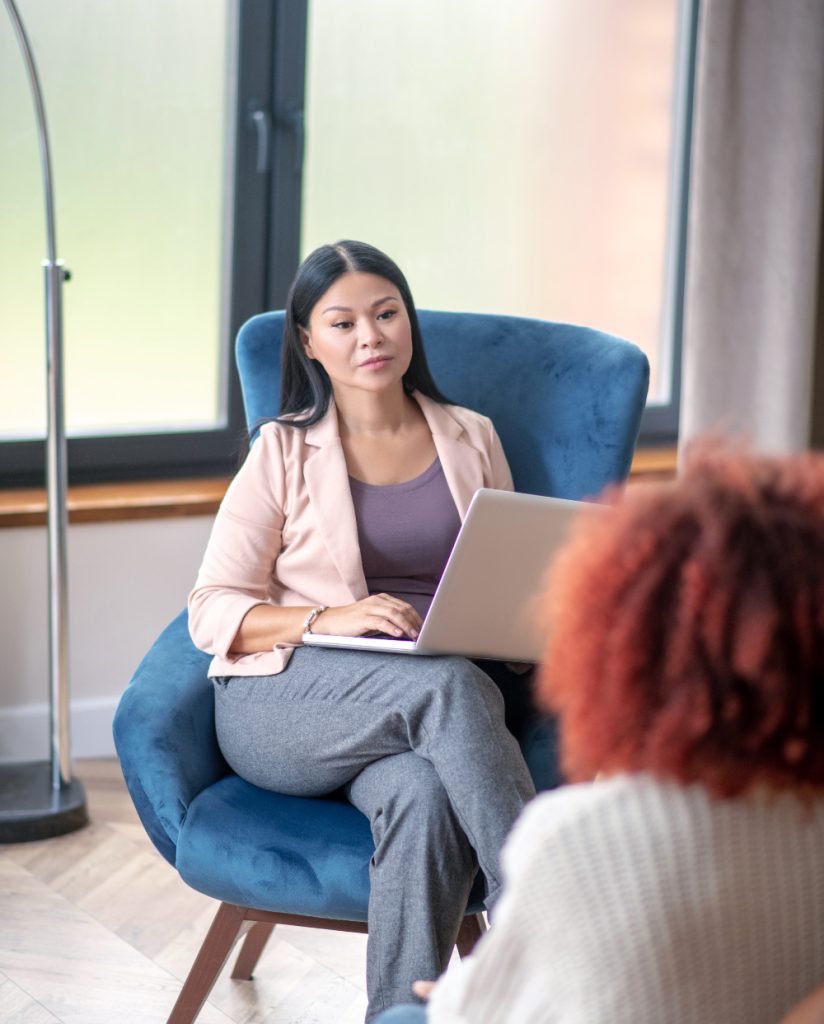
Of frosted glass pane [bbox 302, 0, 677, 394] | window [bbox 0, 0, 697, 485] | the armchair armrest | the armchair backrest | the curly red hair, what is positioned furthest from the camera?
frosted glass pane [bbox 302, 0, 677, 394]

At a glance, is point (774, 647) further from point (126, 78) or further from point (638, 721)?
point (126, 78)

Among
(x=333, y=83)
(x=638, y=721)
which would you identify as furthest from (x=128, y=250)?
(x=638, y=721)

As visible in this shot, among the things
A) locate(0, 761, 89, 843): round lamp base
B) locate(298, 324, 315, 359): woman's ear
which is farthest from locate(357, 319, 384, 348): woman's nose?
locate(0, 761, 89, 843): round lamp base

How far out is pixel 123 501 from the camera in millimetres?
2801

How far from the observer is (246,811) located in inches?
64.8

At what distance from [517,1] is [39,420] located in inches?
57.1

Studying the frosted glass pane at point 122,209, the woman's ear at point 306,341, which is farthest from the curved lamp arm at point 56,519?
the woman's ear at point 306,341

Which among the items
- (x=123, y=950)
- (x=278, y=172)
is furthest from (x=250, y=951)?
(x=278, y=172)

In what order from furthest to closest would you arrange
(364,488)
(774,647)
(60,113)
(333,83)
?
(333,83) → (60,113) → (364,488) → (774,647)

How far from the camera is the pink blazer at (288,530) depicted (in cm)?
185

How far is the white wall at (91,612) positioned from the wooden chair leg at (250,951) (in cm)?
90

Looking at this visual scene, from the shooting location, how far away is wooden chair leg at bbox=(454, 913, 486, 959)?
1.66m

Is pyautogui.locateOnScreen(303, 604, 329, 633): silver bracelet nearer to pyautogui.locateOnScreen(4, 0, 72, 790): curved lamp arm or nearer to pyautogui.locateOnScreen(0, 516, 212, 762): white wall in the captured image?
pyautogui.locateOnScreen(4, 0, 72, 790): curved lamp arm

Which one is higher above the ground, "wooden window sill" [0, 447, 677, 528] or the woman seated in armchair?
the woman seated in armchair
